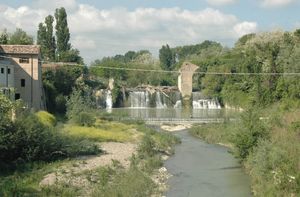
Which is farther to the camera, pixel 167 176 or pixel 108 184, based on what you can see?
pixel 167 176

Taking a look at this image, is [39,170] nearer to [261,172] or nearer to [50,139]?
[50,139]

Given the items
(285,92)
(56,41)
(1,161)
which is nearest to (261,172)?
(1,161)

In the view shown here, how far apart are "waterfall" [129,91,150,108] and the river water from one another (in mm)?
44400

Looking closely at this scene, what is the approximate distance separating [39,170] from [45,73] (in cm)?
4077

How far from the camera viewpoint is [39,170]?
2769 cm

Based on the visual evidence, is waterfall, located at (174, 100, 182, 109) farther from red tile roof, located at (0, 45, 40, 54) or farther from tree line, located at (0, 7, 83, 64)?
red tile roof, located at (0, 45, 40, 54)

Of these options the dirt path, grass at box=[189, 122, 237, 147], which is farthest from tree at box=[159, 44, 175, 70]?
the dirt path

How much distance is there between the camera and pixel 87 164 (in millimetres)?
30688

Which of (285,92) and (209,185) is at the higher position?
(285,92)

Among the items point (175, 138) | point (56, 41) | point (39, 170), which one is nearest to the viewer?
point (39, 170)

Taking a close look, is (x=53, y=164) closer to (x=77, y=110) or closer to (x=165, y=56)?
(x=77, y=110)

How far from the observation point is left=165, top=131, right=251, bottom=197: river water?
89.3 feet

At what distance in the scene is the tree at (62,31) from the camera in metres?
85.2

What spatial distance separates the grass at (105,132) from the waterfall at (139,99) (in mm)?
36915
